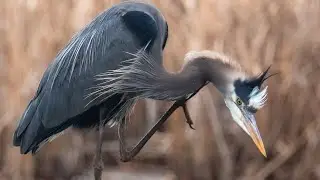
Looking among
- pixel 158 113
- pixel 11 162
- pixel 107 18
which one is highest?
pixel 107 18

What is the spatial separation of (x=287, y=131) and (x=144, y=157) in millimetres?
448

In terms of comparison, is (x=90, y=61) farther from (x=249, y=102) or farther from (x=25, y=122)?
(x=249, y=102)

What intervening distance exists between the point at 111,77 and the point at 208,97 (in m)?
0.66

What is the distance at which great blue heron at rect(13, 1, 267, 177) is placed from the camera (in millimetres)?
1518

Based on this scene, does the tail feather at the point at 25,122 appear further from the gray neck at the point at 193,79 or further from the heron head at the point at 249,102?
the heron head at the point at 249,102

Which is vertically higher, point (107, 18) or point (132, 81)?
point (107, 18)

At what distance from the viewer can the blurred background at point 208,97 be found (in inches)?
84.0

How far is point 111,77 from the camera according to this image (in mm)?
1524

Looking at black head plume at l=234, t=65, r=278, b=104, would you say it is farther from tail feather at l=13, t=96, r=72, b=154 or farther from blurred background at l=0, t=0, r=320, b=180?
blurred background at l=0, t=0, r=320, b=180

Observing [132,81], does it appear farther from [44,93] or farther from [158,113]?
[158,113]

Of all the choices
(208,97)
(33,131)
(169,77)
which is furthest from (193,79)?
(208,97)

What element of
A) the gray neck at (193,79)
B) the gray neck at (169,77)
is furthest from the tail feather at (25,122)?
the gray neck at (193,79)

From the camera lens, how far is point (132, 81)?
154 centimetres

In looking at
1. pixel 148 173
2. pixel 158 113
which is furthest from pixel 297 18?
pixel 148 173
